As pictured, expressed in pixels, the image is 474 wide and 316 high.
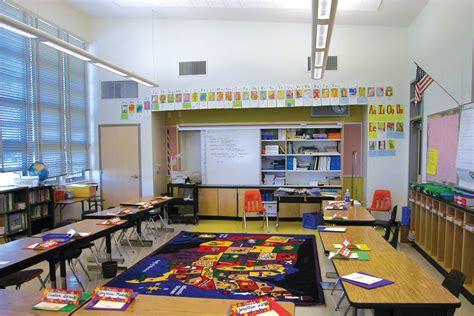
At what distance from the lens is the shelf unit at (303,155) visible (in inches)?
307

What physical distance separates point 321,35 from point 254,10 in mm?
3358

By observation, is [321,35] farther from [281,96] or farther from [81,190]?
[81,190]

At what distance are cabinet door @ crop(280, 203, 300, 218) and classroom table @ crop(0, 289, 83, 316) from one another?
20.3 feet

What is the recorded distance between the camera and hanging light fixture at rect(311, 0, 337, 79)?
128 inches

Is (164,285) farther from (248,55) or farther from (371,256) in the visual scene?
(248,55)

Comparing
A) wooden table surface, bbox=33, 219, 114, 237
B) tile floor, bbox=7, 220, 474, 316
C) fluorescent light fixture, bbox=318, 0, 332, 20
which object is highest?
fluorescent light fixture, bbox=318, 0, 332, 20

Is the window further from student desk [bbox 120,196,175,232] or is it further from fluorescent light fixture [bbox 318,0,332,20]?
fluorescent light fixture [bbox 318,0,332,20]

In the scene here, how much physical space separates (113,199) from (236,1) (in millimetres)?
5342

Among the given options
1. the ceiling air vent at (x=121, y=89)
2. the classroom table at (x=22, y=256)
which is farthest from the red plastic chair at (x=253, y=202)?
the classroom table at (x=22, y=256)

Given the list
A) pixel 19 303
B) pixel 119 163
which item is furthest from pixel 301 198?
pixel 19 303

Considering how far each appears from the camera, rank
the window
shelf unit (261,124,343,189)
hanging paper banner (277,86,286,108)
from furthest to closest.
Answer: shelf unit (261,124,343,189), hanging paper banner (277,86,286,108), the window

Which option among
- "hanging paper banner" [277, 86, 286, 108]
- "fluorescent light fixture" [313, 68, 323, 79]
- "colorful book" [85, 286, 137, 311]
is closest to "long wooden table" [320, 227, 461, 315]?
"colorful book" [85, 286, 137, 311]

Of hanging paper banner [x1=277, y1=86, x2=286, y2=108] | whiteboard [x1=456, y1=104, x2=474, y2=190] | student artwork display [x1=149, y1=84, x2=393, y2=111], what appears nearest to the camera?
whiteboard [x1=456, y1=104, x2=474, y2=190]

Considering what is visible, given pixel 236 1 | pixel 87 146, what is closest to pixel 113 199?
pixel 87 146
